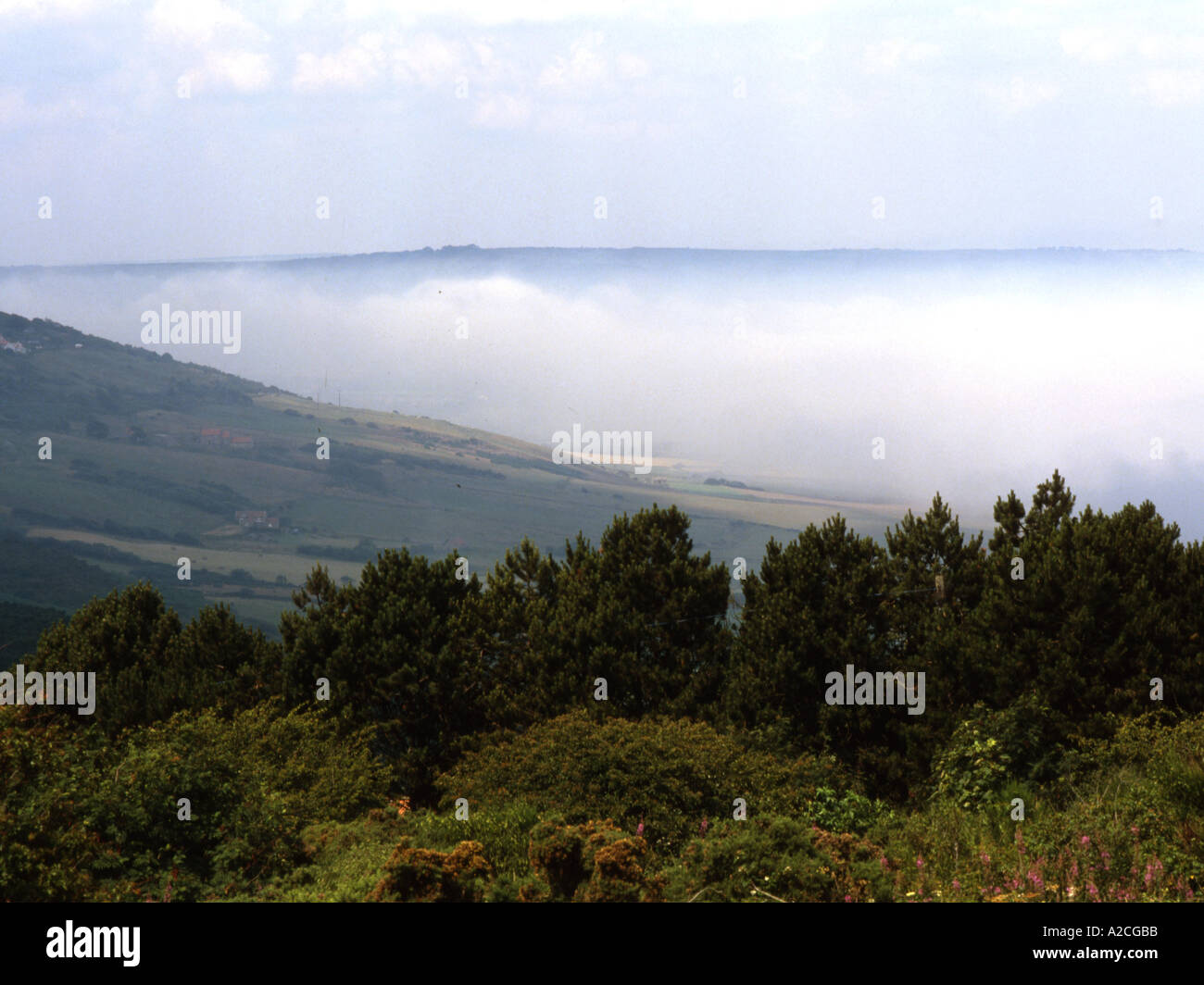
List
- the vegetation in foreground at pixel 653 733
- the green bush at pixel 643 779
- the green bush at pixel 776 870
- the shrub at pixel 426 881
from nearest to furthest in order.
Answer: the shrub at pixel 426 881 → the green bush at pixel 776 870 → the vegetation in foreground at pixel 653 733 → the green bush at pixel 643 779

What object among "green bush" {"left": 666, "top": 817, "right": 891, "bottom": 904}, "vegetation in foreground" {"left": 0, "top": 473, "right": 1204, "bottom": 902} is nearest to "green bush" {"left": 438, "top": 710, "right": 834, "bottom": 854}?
"vegetation in foreground" {"left": 0, "top": 473, "right": 1204, "bottom": 902}

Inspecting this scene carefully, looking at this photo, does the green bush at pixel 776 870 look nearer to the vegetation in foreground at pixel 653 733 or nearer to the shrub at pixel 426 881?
the vegetation in foreground at pixel 653 733

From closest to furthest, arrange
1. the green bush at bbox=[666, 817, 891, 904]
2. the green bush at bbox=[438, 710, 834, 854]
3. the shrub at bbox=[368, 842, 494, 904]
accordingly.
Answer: the shrub at bbox=[368, 842, 494, 904] < the green bush at bbox=[666, 817, 891, 904] < the green bush at bbox=[438, 710, 834, 854]

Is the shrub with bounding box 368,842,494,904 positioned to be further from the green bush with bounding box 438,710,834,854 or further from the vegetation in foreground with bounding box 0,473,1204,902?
the green bush with bounding box 438,710,834,854

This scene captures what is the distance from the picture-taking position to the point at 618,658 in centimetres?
3594

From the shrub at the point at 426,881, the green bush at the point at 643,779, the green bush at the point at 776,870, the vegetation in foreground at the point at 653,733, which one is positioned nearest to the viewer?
the shrub at the point at 426,881

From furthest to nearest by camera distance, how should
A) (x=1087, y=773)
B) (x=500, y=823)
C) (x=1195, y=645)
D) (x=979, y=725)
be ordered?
(x=1195, y=645) → (x=979, y=725) → (x=1087, y=773) → (x=500, y=823)

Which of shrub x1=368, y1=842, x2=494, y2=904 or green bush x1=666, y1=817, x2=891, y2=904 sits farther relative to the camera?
green bush x1=666, y1=817, x2=891, y2=904

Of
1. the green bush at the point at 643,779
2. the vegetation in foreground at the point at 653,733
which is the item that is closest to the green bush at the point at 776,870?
the vegetation in foreground at the point at 653,733
